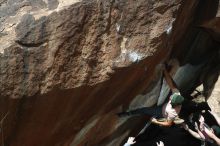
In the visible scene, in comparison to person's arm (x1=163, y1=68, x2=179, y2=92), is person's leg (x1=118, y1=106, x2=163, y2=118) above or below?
below

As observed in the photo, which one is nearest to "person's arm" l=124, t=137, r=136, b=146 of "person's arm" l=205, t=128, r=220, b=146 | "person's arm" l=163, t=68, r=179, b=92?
"person's arm" l=163, t=68, r=179, b=92

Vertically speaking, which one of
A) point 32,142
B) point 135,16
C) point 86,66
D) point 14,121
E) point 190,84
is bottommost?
point 190,84

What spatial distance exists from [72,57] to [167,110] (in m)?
1.63

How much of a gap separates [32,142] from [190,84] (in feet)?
9.53

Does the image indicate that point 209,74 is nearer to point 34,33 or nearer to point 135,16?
point 135,16

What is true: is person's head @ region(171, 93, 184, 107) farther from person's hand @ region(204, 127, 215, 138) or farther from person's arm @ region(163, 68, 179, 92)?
person's hand @ region(204, 127, 215, 138)

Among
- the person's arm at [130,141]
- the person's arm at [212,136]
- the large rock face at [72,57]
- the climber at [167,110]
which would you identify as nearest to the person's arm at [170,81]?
the climber at [167,110]

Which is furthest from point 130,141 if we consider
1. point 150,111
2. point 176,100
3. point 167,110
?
point 176,100

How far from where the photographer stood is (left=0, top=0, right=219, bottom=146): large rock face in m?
4.84

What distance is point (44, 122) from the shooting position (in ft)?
17.4

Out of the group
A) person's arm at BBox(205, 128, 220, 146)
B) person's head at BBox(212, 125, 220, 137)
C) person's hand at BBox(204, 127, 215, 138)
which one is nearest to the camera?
person's arm at BBox(205, 128, 220, 146)

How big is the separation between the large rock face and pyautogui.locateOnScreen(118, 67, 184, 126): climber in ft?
1.47

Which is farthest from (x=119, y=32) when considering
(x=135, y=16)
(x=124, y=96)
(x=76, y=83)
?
(x=124, y=96)

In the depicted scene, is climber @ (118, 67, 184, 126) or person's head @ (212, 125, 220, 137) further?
person's head @ (212, 125, 220, 137)
